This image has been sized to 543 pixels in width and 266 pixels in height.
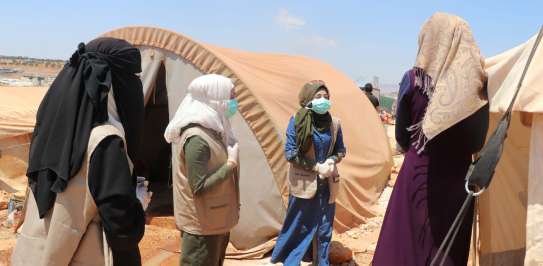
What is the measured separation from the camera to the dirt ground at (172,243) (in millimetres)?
4727

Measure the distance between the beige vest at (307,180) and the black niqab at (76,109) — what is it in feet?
7.66

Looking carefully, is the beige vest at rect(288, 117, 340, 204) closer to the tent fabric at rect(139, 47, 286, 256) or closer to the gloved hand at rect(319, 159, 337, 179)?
the gloved hand at rect(319, 159, 337, 179)

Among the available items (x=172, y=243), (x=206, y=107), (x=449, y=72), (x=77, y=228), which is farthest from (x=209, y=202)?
(x=172, y=243)

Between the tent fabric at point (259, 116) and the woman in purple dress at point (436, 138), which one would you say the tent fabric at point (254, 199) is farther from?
the woman in purple dress at point (436, 138)

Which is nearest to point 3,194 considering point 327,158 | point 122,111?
point 327,158

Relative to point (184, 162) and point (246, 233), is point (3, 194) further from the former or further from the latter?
point (184, 162)

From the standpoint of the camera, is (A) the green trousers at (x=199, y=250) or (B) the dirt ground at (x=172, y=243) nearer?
(A) the green trousers at (x=199, y=250)

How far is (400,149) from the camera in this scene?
8.62ft

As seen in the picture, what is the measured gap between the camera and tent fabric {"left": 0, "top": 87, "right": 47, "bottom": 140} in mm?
6941

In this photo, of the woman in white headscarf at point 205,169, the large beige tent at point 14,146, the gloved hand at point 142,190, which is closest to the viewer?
the gloved hand at point 142,190

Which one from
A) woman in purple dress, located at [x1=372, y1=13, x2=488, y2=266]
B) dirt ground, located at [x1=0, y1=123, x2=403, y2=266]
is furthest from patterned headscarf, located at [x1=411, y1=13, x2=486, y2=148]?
dirt ground, located at [x1=0, y1=123, x2=403, y2=266]

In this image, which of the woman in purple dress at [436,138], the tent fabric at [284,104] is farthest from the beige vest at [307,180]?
the woman in purple dress at [436,138]

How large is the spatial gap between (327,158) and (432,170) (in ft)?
5.86

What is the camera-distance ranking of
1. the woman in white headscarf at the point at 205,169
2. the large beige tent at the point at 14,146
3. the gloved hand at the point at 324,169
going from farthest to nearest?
the large beige tent at the point at 14,146
the gloved hand at the point at 324,169
the woman in white headscarf at the point at 205,169
